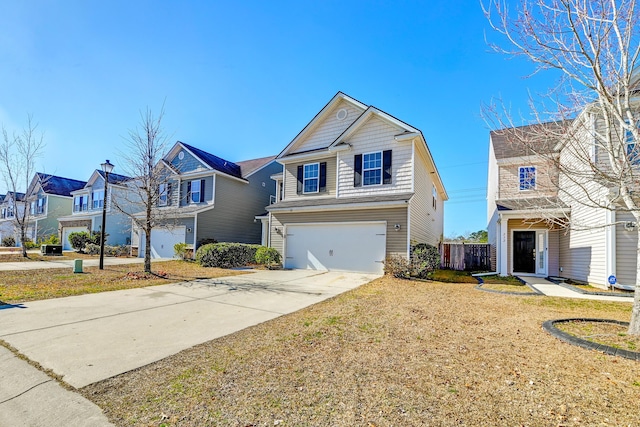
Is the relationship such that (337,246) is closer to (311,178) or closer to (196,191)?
(311,178)

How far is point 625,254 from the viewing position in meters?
8.93

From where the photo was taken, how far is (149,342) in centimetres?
Result: 446

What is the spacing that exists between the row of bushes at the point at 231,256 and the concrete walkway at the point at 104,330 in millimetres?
4883

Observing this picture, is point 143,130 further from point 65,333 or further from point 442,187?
point 442,187

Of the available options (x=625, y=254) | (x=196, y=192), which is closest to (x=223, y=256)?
(x=196, y=192)

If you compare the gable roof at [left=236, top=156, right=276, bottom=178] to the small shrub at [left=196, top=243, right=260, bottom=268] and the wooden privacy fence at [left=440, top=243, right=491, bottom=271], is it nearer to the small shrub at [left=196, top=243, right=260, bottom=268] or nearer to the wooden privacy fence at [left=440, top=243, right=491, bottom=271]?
the small shrub at [left=196, top=243, right=260, bottom=268]

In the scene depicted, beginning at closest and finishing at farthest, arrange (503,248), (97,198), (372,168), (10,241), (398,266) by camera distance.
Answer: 1. (398,266)
2. (503,248)
3. (372,168)
4. (97,198)
5. (10,241)

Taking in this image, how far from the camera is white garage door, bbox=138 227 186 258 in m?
19.6

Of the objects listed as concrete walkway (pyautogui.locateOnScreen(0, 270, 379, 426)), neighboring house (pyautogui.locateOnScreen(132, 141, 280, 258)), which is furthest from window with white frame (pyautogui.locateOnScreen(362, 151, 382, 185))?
neighboring house (pyautogui.locateOnScreen(132, 141, 280, 258))

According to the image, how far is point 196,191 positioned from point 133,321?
1617 centimetres

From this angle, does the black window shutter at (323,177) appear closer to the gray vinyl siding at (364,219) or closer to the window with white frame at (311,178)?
the window with white frame at (311,178)

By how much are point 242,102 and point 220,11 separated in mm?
4751

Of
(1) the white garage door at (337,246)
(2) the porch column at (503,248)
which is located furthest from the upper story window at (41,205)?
(2) the porch column at (503,248)

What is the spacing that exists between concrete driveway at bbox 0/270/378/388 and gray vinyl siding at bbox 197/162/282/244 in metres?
10.3
